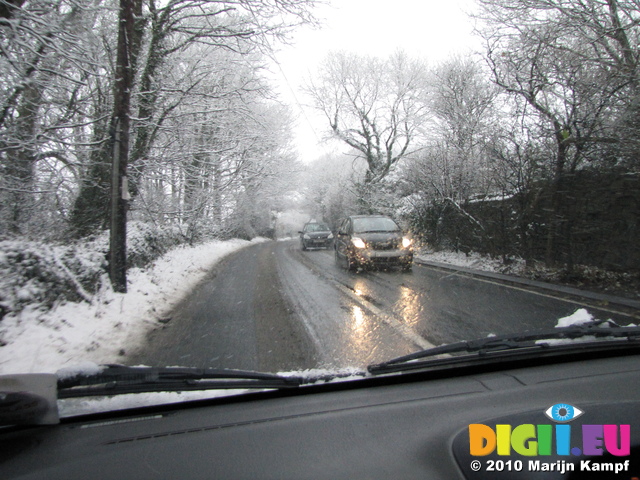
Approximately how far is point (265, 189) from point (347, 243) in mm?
17479

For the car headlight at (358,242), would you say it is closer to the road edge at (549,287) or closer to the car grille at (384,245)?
the car grille at (384,245)

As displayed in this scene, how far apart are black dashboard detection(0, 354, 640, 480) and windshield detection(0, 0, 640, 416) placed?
23cm

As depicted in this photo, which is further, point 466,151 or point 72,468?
point 466,151

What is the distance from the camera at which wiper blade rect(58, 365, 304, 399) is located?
1.94m

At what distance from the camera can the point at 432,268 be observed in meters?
10.9

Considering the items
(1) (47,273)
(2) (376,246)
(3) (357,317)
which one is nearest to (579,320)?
(3) (357,317)

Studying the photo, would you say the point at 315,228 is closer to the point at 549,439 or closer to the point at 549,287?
the point at 549,287

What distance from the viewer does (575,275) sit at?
7.82 m

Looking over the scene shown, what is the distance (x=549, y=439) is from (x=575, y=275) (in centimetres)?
774

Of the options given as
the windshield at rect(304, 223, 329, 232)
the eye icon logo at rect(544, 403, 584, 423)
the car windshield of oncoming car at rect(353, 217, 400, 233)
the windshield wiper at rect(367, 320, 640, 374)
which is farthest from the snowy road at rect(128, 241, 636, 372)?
the windshield at rect(304, 223, 329, 232)

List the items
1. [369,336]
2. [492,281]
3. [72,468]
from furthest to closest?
1. [492,281]
2. [369,336]
3. [72,468]

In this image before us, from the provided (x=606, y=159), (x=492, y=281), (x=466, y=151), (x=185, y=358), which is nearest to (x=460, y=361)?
(x=185, y=358)

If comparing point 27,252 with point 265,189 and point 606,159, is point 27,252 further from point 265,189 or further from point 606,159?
point 265,189

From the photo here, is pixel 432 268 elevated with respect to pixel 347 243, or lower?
lower
